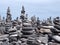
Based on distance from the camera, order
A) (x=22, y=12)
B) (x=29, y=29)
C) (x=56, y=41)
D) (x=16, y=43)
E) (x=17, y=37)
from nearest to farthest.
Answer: (x=56, y=41) → (x=16, y=43) → (x=29, y=29) → (x=17, y=37) → (x=22, y=12)

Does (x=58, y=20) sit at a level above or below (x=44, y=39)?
above

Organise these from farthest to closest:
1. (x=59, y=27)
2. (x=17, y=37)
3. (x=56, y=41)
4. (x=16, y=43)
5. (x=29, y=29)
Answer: (x=17, y=37), (x=29, y=29), (x=16, y=43), (x=59, y=27), (x=56, y=41)

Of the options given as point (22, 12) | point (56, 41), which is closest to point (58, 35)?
point (56, 41)

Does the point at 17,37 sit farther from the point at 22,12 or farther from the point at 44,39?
the point at 22,12

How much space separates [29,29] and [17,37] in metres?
1.54

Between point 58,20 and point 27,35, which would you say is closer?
point 58,20

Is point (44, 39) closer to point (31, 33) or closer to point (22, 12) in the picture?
point (31, 33)

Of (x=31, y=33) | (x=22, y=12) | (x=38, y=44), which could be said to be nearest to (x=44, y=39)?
(x=31, y=33)

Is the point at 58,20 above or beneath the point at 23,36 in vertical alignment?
above

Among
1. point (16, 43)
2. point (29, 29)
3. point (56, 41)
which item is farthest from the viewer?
point (29, 29)

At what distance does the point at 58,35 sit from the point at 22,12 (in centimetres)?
2280

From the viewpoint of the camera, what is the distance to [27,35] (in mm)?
15820

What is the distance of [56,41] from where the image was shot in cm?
1244

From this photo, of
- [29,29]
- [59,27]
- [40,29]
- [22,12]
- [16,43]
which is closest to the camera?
[59,27]
